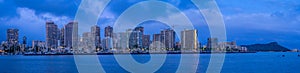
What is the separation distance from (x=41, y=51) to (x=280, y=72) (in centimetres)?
15086

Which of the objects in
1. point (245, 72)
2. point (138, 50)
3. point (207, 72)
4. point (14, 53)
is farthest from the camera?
point (14, 53)

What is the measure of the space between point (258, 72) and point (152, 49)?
131 meters

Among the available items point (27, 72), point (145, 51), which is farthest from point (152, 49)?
point (27, 72)

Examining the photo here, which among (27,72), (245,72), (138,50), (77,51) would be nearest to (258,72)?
(245,72)

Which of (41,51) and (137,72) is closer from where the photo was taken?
(137,72)

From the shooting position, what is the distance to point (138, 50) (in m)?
175

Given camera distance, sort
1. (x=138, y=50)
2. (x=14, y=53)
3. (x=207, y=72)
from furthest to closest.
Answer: (x=14, y=53) → (x=138, y=50) → (x=207, y=72)

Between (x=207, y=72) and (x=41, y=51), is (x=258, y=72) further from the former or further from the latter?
(x=41, y=51)

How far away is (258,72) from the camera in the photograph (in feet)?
167

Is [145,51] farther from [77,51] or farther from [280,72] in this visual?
[280,72]

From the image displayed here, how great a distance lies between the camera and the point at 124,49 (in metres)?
177

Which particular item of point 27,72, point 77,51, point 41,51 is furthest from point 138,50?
point 27,72

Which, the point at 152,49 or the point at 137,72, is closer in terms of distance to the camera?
the point at 137,72

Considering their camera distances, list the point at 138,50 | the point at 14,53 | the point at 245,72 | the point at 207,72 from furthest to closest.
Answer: the point at 14,53
the point at 138,50
the point at 245,72
the point at 207,72
